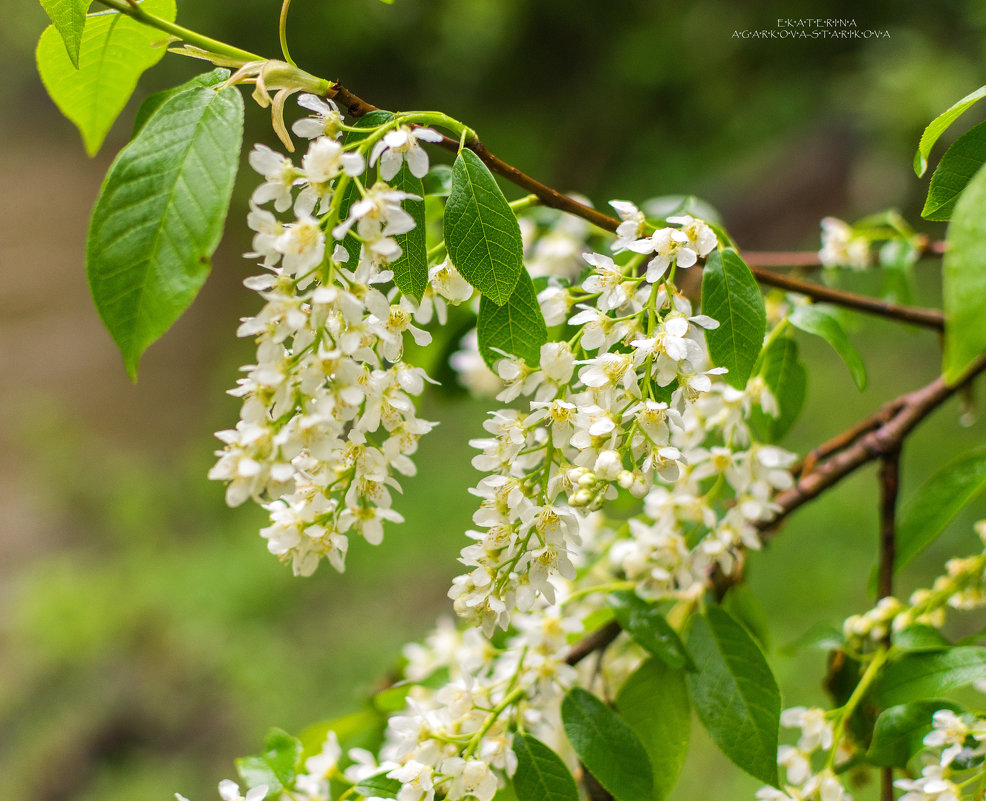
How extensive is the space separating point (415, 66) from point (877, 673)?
14.0ft

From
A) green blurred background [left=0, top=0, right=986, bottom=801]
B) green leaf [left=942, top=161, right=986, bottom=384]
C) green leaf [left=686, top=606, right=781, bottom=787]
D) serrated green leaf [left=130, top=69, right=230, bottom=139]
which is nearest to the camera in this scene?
green leaf [left=942, top=161, right=986, bottom=384]

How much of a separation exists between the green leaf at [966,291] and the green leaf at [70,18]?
13.7 inches

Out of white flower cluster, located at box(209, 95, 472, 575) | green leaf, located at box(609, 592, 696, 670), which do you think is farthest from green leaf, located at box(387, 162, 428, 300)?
green leaf, located at box(609, 592, 696, 670)

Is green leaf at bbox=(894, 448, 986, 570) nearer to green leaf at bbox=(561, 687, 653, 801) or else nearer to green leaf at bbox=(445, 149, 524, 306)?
green leaf at bbox=(561, 687, 653, 801)

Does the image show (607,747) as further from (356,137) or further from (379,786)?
(356,137)

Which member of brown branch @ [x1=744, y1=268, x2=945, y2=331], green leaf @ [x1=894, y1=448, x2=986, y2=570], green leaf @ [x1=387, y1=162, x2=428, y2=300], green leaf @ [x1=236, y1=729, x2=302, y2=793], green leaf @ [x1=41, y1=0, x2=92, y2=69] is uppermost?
green leaf @ [x1=41, y1=0, x2=92, y2=69]

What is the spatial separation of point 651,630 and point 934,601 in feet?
0.63

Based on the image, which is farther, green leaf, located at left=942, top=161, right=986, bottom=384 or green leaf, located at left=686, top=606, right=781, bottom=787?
green leaf, located at left=686, top=606, right=781, bottom=787

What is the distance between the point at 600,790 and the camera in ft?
1.58

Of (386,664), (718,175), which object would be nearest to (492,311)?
(386,664)

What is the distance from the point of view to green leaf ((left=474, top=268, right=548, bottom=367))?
368mm

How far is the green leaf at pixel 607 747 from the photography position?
42cm

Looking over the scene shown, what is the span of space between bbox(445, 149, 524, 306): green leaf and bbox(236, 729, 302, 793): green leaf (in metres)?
0.29

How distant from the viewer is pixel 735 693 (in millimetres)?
452
